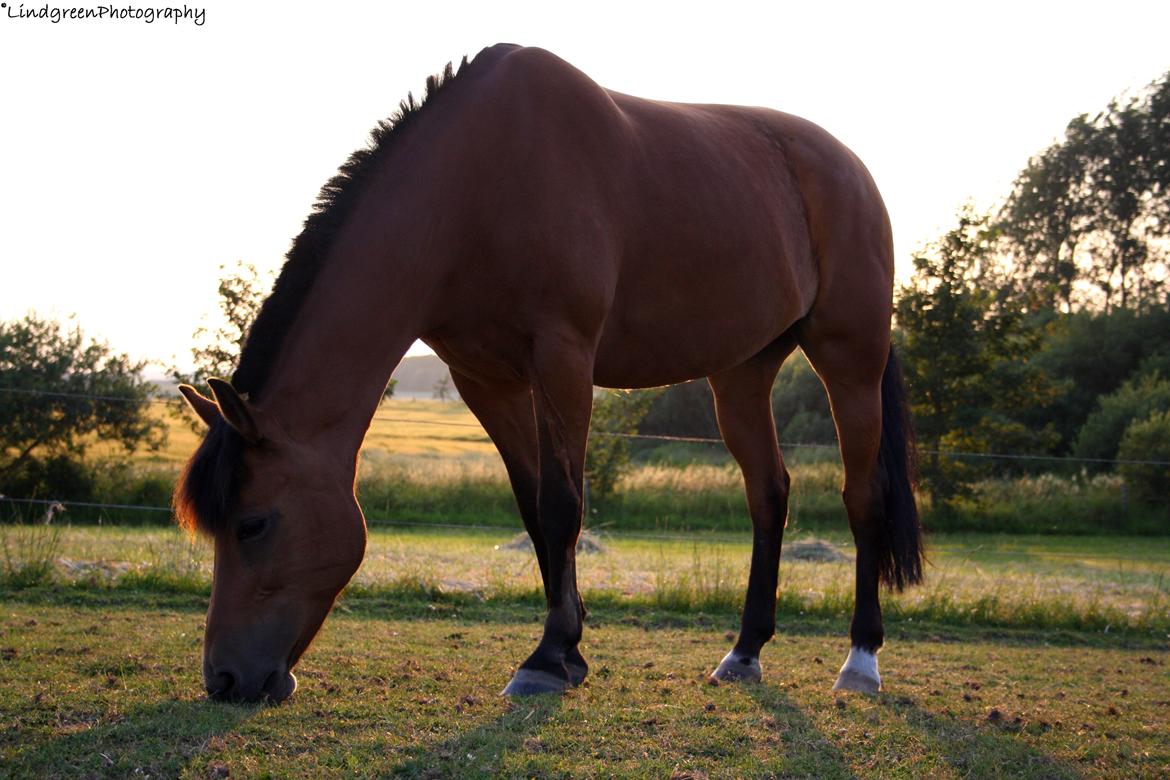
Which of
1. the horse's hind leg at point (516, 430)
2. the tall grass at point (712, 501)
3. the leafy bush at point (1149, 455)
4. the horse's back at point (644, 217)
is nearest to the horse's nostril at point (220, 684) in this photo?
the horse's hind leg at point (516, 430)

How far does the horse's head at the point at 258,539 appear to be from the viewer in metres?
3.37

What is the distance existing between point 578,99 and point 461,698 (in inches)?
96.3

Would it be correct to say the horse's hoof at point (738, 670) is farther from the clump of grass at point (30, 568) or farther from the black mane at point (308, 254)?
the clump of grass at point (30, 568)

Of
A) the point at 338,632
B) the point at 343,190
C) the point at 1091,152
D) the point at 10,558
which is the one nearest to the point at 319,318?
the point at 343,190

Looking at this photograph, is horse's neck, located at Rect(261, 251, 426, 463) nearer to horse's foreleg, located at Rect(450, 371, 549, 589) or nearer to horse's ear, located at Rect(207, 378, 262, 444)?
horse's ear, located at Rect(207, 378, 262, 444)

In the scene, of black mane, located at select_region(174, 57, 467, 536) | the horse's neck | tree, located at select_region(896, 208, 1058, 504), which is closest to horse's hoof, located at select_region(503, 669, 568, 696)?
the horse's neck

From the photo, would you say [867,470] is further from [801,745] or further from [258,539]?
[258,539]

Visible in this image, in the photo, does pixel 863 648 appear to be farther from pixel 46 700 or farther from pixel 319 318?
pixel 46 700

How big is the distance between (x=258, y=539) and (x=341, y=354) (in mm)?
700

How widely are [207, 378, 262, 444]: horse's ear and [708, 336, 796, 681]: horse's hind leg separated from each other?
2609 millimetres

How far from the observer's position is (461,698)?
12.6 ft

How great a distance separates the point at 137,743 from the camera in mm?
Result: 2977

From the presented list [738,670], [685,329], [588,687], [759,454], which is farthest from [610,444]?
[588,687]

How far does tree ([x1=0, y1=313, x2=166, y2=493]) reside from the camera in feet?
55.2
